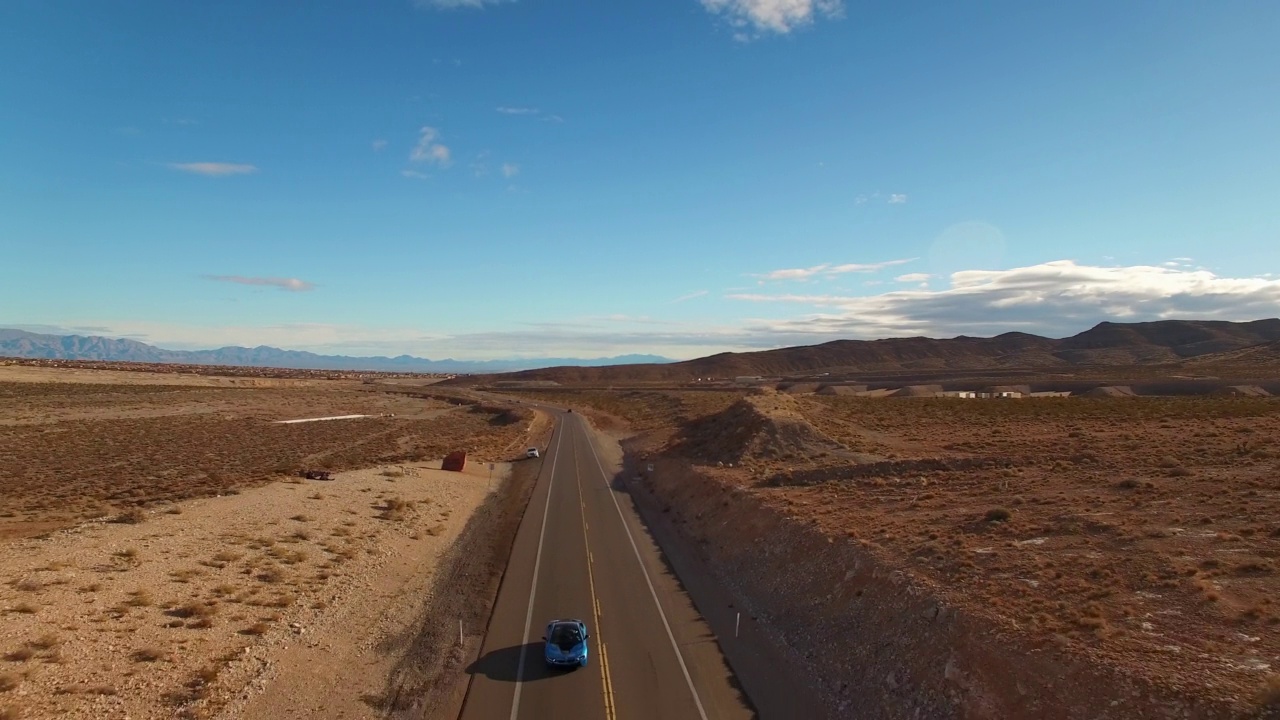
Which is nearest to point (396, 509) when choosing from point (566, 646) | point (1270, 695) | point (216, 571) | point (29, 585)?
point (216, 571)

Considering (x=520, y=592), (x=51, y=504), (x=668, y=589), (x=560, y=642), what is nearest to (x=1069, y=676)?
(x=560, y=642)

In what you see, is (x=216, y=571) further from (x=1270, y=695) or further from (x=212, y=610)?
(x=1270, y=695)

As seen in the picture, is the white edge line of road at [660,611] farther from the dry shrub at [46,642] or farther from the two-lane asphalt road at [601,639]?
the dry shrub at [46,642]

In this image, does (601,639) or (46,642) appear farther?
(601,639)

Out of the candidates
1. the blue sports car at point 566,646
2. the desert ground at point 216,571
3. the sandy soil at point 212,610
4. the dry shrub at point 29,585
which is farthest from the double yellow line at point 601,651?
the dry shrub at point 29,585

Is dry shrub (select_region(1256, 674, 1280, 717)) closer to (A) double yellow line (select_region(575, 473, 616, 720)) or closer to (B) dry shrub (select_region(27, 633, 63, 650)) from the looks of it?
(A) double yellow line (select_region(575, 473, 616, 720))

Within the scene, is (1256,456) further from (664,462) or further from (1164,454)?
Answer: (664,462)

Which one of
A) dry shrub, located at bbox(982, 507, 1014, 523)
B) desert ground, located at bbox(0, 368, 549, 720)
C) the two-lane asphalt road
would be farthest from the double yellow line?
dry shrub, located at bbox(982, 507, 1014, 523)
